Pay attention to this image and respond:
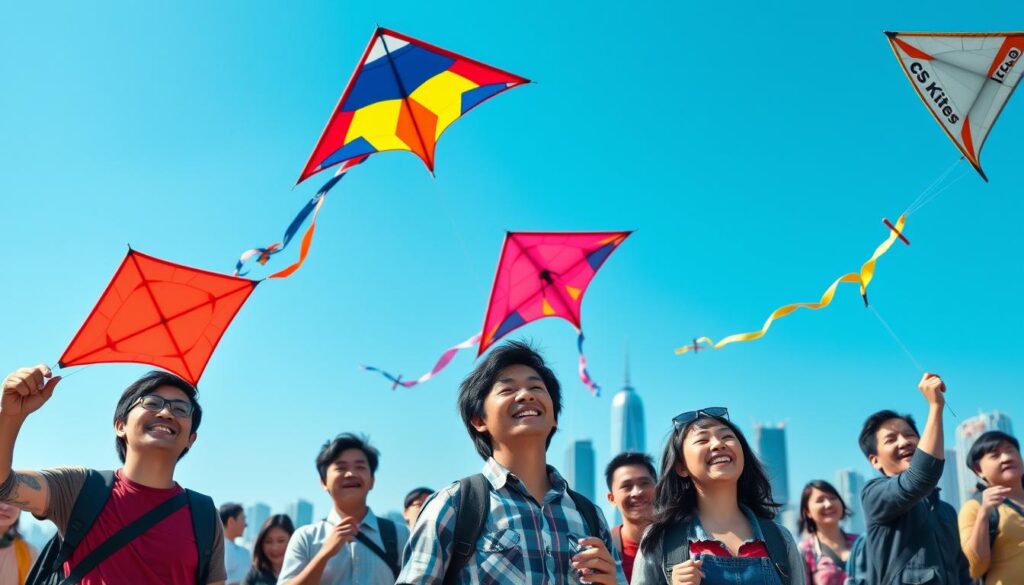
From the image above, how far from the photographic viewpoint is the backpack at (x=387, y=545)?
583 centimetres

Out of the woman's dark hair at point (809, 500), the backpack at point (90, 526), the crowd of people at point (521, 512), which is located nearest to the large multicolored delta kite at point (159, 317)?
the crowd of people at point (521, 512)

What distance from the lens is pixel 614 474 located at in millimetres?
6180

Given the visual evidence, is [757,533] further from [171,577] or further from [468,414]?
[171,577]

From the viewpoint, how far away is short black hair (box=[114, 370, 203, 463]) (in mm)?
4586

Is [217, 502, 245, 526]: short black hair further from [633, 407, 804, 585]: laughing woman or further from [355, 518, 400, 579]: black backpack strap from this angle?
[633, 407, 804, 585]: laughing woman

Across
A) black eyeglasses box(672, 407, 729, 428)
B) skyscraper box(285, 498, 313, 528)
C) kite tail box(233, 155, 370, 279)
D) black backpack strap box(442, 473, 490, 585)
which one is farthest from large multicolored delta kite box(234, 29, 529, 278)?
skyscraper box(285, 498, 313, 528)

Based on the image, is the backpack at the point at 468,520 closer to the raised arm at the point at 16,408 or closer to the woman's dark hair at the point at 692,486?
the woman's dark hair at the point at 692,486

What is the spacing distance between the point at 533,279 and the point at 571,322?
3.37 ft

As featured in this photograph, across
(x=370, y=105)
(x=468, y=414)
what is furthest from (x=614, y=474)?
(x=370, y=105)

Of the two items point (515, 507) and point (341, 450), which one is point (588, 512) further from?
point (341, 450)

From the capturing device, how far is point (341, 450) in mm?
6234

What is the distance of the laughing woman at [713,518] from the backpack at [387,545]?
2390 millimetres

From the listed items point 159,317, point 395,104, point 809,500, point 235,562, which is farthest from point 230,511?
point 809,500

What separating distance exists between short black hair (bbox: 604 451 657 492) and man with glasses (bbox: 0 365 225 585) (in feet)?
9.60
